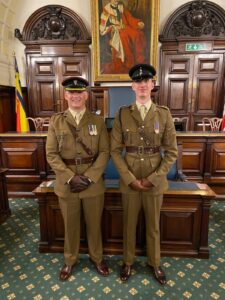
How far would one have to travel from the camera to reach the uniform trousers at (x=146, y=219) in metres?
1.76

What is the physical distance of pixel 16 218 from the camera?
2.93 metres

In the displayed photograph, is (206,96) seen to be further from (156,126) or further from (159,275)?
(159,275)

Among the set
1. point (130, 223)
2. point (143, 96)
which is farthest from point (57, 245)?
point (143, 96)

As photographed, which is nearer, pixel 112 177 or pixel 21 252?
pixel 21 252

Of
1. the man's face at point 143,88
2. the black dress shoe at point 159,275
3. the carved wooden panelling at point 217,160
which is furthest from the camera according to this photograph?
the carved wooden panelling at point 217,160

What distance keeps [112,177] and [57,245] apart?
0.91 metres

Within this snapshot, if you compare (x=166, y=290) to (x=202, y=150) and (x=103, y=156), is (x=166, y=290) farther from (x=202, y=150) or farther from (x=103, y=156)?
(x=202, y=150)

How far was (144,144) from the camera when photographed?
5.55 feet

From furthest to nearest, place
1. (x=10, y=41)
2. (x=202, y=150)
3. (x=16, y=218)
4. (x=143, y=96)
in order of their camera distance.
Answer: (x=10, y=41) < (x=202, y=150) < (x=16, y=218) < (x=143, y=96)

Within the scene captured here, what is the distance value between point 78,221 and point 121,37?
4.43 m

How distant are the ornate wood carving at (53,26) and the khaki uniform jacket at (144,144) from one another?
13.9ft

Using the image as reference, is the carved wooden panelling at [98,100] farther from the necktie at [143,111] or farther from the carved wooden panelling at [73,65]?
the necktie at [143,111]

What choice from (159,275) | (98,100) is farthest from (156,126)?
(98,100)

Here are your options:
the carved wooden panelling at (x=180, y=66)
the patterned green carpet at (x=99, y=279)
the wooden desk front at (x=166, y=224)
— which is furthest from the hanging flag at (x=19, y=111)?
the carved wooden panelling at (x=180, y=66)
